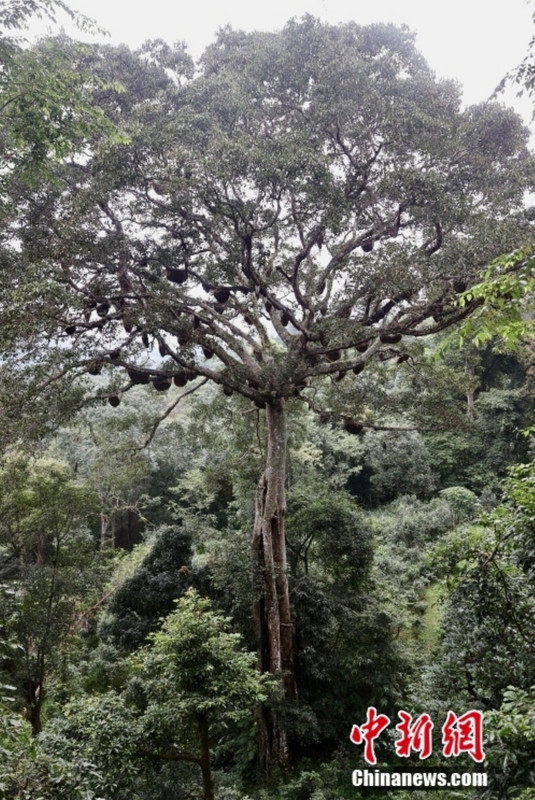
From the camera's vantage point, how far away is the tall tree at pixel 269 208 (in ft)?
18.1

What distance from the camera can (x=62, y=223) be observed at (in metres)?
5.56

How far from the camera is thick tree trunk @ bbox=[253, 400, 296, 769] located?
20.1 ft

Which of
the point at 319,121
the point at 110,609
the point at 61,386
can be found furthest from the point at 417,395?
the point at 110,609

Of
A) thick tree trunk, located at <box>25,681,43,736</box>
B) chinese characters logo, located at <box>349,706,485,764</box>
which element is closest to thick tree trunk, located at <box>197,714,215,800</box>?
chinese characters logo, located at <box>349,706,485,764</box>

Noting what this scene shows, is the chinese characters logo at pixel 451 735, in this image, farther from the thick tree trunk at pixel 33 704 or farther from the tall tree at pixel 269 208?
the thick tree trunk at pixel 33 704

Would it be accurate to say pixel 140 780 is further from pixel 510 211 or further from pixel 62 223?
pixel 510 211

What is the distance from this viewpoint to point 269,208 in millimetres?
6734

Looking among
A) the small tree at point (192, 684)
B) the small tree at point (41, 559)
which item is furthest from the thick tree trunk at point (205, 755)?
the small tree at point (41, 559)

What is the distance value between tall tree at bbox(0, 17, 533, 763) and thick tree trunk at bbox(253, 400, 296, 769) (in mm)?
23

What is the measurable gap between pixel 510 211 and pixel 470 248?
4.89ft

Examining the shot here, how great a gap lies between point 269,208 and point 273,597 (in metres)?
5.23

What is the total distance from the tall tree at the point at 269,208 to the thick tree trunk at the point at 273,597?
23 mm

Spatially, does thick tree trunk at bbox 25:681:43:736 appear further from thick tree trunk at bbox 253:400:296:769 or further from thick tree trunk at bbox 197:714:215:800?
thick tree trunk at bbox 197:714:215:800

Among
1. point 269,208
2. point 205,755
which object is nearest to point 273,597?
point 205,755
